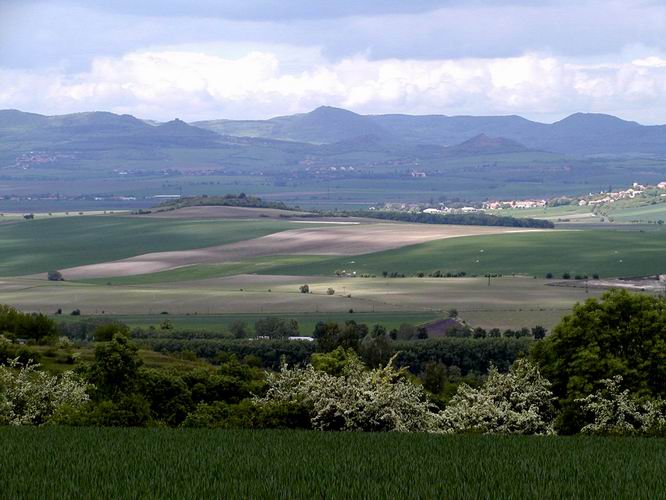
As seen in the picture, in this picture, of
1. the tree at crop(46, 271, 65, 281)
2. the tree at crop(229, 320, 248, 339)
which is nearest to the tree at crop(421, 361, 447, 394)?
the tree at crop(229, 320, 248, 339)

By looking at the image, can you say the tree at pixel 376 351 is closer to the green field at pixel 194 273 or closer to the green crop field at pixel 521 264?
the green crop field at pixel 521 264

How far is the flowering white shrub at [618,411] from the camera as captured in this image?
54906 millimetres

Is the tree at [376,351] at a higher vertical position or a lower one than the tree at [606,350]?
lower

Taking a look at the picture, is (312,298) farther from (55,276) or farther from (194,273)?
(55,276)

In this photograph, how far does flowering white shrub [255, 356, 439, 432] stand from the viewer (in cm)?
5512

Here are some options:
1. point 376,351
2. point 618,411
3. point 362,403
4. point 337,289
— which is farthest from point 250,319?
point 618,411

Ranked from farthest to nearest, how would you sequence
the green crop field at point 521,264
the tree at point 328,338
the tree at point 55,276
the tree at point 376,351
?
1. the tree at point 55,276
2. the green crop field at point 521,264
3. the tree at point 328,338
4. the tree at point 376,351

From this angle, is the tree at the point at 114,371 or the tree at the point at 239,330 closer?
the tree at the point at 114,371

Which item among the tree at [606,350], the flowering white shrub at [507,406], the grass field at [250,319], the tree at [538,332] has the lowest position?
the grass field at [250,319]

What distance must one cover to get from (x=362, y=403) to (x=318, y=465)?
66.2 feet

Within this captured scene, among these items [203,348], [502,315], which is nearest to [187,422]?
[203,348]

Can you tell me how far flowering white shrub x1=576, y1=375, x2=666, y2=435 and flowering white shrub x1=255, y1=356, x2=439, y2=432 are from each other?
7.41 m

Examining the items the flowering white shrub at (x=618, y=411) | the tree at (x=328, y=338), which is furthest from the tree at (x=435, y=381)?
the flowering white shrub at (x=618, y=411)

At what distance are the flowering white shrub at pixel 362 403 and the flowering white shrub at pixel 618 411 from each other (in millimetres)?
7409
